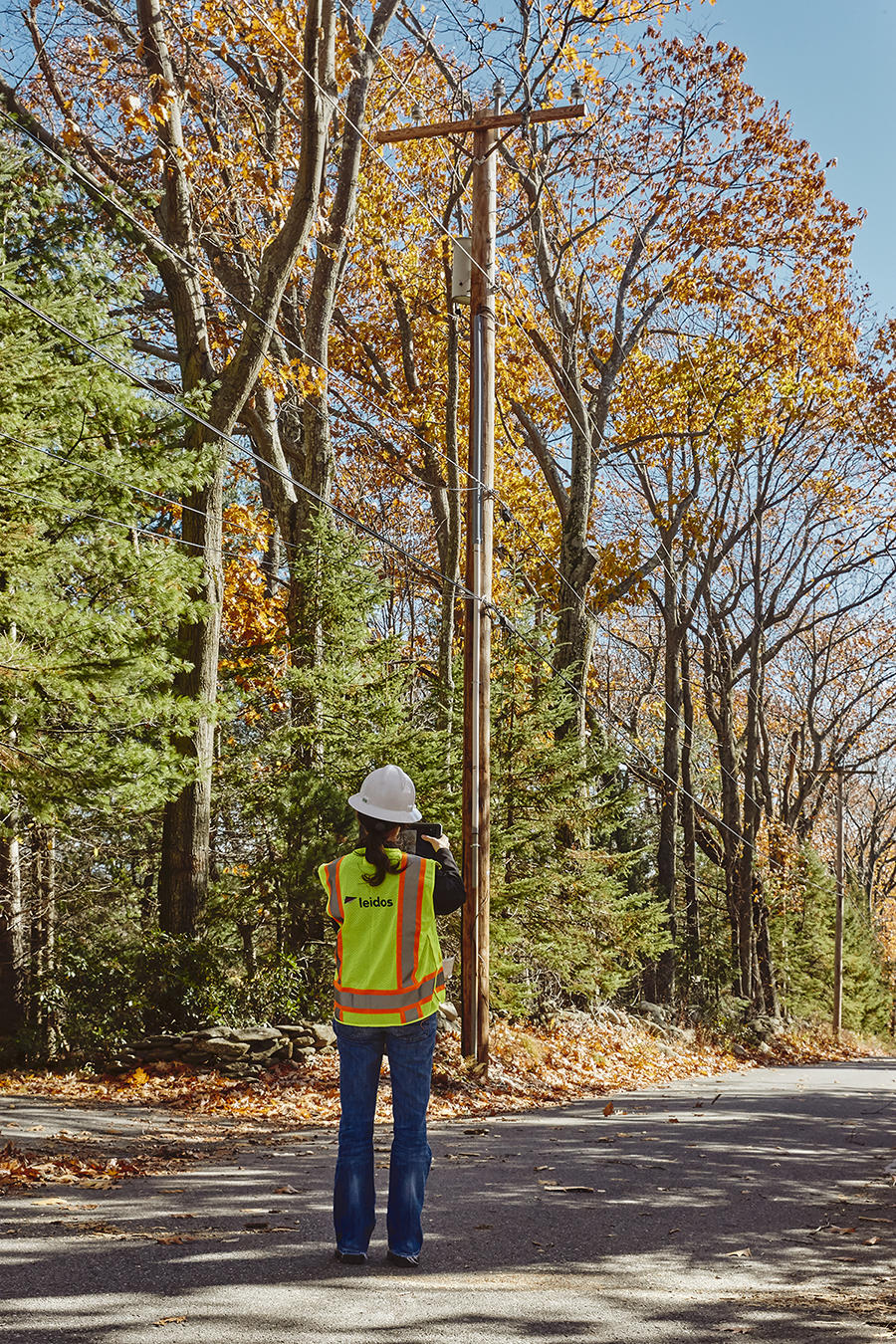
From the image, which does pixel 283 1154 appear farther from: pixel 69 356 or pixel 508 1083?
pixel 69 356

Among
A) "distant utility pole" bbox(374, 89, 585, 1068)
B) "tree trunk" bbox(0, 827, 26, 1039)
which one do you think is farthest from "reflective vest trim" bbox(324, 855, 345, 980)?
"tree trunk" bbox(0, 827, 26, 1039)

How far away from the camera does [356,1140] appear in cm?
496

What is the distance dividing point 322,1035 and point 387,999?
8.69 m

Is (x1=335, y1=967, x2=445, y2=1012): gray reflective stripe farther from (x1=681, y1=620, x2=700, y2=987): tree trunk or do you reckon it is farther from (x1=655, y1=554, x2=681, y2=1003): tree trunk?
(x1=681, y1=620, x2=700, y2=987): tree trunk

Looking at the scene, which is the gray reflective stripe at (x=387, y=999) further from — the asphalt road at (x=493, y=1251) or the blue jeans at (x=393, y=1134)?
the asphalt road at (x=493, y=1251)

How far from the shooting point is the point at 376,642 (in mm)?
14945

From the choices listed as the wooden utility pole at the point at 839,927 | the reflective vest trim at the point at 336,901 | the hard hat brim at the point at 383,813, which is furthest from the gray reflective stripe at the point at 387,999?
the wooden utility pole at the point at 839,927

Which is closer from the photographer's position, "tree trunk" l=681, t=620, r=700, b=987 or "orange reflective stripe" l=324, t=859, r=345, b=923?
"orange reflective stripe" l=324, t=859, r=345, b=923

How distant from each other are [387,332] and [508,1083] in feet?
53.6

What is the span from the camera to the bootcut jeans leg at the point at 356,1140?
194 inches

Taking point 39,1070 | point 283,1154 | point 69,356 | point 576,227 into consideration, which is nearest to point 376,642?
point 69,356

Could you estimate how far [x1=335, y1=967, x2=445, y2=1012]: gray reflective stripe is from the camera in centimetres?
502

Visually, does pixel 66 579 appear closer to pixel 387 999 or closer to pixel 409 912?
pixel 409 912

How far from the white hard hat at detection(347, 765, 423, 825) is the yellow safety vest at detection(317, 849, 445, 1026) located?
16 centimetres
